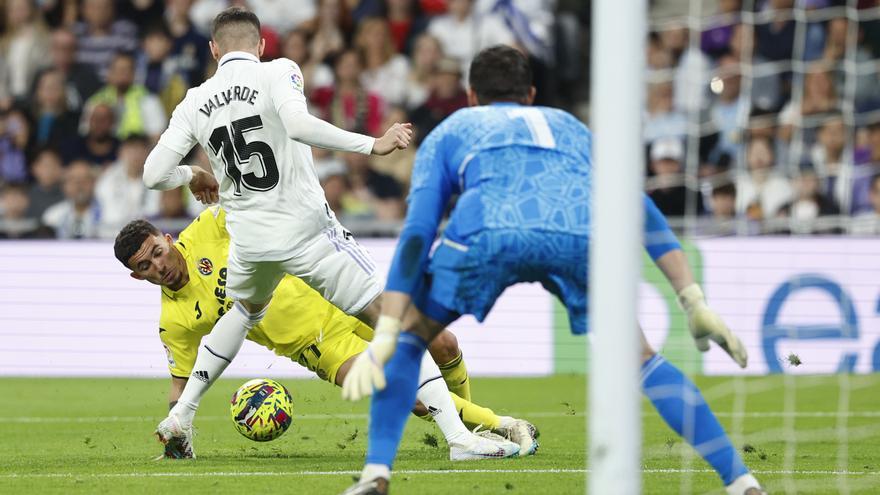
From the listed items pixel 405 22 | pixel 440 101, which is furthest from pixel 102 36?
pixel 440 101

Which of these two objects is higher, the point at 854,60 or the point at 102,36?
the point at 102,36

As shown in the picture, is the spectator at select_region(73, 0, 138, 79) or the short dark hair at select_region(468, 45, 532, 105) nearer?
the short dark hair at select_region(468, 45, 532, 105)

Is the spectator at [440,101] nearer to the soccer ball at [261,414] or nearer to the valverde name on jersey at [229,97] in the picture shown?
the soccer ball at [261,414]

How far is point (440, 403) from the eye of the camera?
666cm

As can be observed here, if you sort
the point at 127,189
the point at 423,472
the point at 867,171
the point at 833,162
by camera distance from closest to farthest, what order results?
1. the point at 423,472
2. the point at 833,162
3. the point at 867,171
4. the point at 127,189

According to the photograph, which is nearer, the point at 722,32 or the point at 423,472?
the point at 423,472

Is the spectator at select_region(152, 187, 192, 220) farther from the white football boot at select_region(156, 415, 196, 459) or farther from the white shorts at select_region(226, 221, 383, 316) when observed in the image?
the white shorts at select_region(226, 221, 383, 316)

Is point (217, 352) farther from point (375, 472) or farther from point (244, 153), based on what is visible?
point (375, 472)

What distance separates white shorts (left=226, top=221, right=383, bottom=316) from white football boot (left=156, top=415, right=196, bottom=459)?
84cm

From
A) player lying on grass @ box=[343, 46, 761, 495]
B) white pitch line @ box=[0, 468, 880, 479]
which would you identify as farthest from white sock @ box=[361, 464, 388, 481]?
white pitch line @ box=[0, 468, 880, 479]

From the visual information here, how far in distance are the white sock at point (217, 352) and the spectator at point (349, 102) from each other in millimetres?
7875

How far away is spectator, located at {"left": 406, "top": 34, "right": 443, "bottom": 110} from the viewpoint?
1554 cm

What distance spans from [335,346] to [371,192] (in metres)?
7.43

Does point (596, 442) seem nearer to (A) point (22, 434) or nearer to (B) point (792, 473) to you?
(B) point (792, 473)
